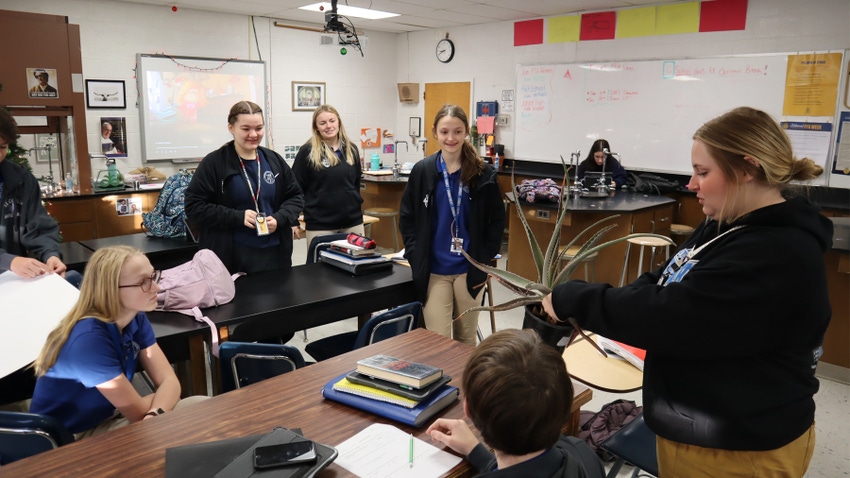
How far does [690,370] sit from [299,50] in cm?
720

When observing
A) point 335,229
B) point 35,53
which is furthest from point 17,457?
point 35,53

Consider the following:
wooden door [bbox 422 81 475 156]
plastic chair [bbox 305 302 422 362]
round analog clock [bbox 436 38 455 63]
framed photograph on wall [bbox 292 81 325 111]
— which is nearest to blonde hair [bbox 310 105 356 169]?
plastic chair [bbox 305 302 422 362]

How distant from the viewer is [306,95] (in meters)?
7.79

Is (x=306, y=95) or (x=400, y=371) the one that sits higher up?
(x=306, y=95)

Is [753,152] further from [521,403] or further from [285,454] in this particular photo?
[285,454]

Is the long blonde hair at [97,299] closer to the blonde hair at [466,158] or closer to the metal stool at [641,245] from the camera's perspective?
the blonde hair at [466,158]

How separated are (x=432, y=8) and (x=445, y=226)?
13.9 feet

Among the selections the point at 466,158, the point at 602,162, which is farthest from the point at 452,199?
the point at 602,162

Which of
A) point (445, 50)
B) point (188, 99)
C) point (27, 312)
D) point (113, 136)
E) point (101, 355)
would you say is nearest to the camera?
point (101, 355)

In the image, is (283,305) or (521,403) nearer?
(521,403)

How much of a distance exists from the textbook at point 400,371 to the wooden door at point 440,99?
638cm

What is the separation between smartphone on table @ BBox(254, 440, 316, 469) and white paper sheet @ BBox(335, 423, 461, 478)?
0.10 m

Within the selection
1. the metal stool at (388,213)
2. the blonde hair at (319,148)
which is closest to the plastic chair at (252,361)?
the blonde hair at (319,148)

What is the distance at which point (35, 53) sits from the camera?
4910 millimetres
